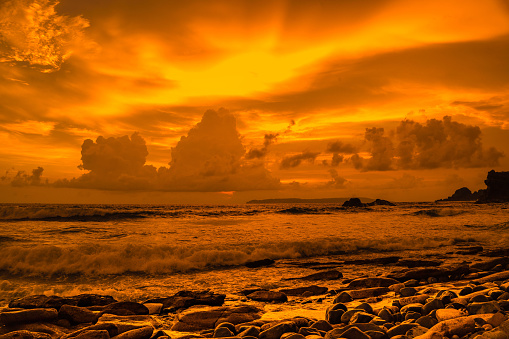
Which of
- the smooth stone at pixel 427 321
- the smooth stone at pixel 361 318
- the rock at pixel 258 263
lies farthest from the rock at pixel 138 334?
the rock at pixel 258 263

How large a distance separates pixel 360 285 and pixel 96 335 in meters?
7.31

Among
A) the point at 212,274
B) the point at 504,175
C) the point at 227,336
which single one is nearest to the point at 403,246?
the point at 212,274

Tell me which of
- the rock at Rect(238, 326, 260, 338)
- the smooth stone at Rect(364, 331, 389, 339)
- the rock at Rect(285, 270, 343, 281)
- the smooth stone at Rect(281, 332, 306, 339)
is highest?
the smooth stone at Rect(364, 331, 389, 339)

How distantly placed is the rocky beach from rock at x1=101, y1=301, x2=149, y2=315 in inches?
0.9

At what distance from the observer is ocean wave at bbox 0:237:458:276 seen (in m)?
13.7

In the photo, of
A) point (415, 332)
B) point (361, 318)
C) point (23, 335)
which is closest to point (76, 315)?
point (23, 335)

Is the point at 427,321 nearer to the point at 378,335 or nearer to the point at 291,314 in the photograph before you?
the point at 378,335

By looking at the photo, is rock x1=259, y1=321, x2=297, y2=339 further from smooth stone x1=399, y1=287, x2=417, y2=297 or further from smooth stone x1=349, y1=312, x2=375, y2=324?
smooth stone x1=399, y1=287, x2=417, y2=297

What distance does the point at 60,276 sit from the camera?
12758 millimetres

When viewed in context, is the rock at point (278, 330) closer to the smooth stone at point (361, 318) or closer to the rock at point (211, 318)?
the smooth stone at point (361, 318)

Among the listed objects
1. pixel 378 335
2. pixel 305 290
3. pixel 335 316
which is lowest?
pixel 305 290

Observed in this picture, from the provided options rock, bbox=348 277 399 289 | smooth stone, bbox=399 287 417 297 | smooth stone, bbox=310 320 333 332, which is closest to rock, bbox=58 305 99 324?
smooth stone, bbox=310 320 333 332

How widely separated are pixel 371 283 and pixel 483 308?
395 centimetres

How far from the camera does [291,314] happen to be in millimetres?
7891
